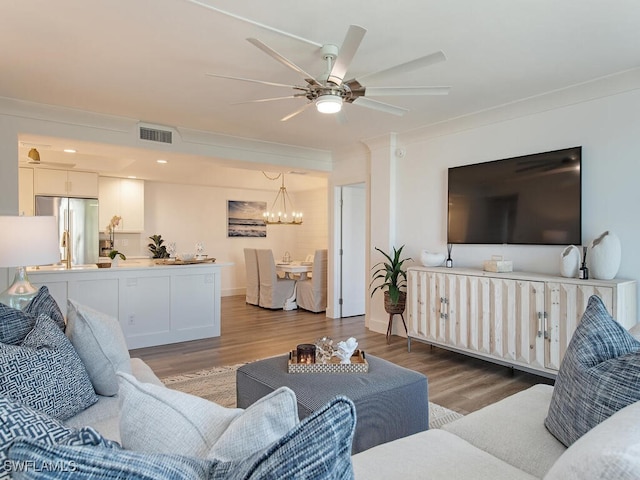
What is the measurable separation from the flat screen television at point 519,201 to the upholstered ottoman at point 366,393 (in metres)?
2.19

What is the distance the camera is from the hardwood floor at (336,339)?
10.9 ft

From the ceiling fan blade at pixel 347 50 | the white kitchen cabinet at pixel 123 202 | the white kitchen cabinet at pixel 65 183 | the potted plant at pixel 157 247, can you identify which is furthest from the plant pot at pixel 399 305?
the white kitchen cabinet at pixel 65 183

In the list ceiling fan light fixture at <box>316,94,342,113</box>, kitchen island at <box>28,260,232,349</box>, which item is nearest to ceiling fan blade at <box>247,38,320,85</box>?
ceiling fan light fixture at <box>316,94,342,113</box>

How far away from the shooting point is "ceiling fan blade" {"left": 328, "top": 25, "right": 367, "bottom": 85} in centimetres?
196

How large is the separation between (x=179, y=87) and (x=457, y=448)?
3352 millimetres

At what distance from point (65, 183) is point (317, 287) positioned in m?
4.43

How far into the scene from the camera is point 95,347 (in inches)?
70.4

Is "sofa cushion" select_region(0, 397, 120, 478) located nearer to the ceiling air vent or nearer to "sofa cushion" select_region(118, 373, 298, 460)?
"sofa cushion" select_region(118, 373, 298, 460)

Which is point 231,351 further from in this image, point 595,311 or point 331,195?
point 595,311

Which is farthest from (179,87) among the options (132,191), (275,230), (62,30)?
(275,230)

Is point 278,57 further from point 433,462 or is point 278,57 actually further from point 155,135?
point 155,135

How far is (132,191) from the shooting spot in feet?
24.8

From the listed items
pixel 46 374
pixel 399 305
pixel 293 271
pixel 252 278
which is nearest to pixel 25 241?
pixel 46 374

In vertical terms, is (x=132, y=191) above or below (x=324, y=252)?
above
